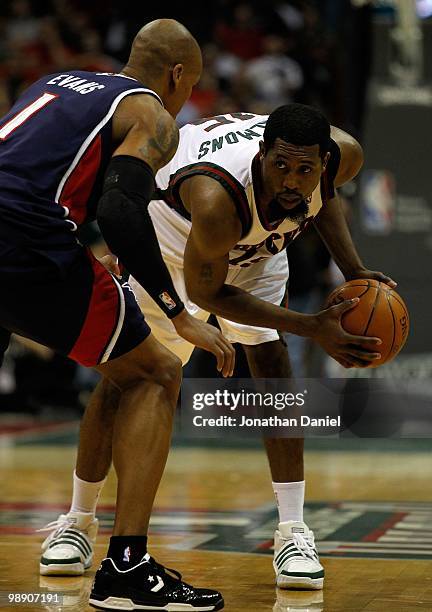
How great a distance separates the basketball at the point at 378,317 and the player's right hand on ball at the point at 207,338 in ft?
2.26

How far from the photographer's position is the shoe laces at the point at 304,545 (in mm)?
4168

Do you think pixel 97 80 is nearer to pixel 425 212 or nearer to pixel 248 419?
pixel 248 419

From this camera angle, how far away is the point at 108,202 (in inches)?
134

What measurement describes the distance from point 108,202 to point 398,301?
1279mm

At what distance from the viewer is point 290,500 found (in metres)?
4.36

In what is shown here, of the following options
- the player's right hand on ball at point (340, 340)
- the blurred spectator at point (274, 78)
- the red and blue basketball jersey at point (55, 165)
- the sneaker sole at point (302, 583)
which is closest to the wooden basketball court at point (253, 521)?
the sneaker sole at point (302, 583)

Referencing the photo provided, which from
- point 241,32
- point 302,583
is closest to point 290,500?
point 302,583

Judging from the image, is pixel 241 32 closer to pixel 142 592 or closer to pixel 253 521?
pixel 253 521

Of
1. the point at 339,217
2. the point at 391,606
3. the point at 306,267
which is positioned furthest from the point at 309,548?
the point at 306,267

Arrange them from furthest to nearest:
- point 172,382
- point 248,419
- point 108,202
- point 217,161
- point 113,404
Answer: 1. point 248,419
2. point 113,404
3. point 217,161
4. point 172,382
5. point 108,202

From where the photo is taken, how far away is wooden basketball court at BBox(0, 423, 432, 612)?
397 cm

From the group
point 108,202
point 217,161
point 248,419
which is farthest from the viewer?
point 248,419

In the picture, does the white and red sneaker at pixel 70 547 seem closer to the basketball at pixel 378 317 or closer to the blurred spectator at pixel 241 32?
the basketball at pixel 378 317

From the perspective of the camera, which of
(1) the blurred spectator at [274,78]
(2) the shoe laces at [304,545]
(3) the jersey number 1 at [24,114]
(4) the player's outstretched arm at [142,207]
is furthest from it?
(1) the blurred spectator at [274,78]
